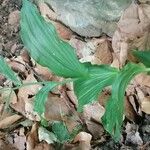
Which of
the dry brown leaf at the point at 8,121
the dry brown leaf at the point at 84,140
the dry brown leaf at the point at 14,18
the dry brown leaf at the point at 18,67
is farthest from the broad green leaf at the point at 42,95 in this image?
the dry brown leaf at the point at 14,18

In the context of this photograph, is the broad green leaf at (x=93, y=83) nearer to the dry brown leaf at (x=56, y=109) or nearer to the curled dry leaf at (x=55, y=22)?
the dry brown leaf at (x=56, y=109)

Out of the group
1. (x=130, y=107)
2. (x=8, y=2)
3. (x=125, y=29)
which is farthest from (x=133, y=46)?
(x=8, y=2)

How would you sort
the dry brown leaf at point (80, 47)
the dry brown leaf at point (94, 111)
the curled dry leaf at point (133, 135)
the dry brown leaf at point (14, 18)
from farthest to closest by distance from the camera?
1. the dry brown leaf at point (14, 18)
2. the dry brown leaf at point (80, 47)
3. the dry brown leaf at point (94, 111)
4. the curled dry leaf at point (133, 135)

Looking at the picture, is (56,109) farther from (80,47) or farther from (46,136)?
(80,47)

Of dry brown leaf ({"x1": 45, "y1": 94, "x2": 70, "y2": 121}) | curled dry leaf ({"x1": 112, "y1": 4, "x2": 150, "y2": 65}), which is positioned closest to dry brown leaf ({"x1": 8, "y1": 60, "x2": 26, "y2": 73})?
dry brown leaf ({"x1": 45, "y1": 94, "x2": 70, "y2": 121})

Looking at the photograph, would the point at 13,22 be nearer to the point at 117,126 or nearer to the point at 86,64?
the point at 86,64

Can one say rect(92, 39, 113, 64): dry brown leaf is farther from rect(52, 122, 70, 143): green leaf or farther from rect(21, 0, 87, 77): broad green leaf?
rect(21, 0, 87, 77): broad green leaf

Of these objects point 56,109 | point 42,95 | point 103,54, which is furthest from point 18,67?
point 42,95
